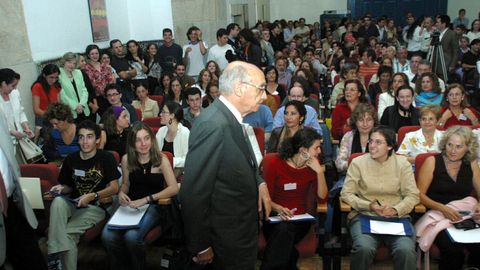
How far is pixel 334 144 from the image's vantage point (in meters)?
4.58

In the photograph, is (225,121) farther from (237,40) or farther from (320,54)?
(320,54)

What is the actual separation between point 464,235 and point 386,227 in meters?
0.47

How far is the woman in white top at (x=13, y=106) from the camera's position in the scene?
4.43 m

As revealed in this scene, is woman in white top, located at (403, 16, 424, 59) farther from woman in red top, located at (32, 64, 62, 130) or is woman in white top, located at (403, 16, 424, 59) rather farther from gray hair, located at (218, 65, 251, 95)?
gray hair, located at (218, 65, 251, 95)

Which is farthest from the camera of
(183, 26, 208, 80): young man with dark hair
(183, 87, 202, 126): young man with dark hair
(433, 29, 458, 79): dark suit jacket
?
(433, 29, 458, 79): dark suit jacket

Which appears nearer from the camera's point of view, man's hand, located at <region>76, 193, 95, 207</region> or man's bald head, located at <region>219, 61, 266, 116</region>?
man's bald head, located at <region>219, 61, 266, 116</region>

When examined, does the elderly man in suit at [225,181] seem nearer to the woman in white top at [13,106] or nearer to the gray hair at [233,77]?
the gray hair at [233,77]

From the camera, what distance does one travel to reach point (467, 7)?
14.7 m

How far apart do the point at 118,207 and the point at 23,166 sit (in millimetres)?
870

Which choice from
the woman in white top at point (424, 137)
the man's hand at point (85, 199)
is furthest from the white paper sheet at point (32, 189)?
the woman in white top at point (424, 137)

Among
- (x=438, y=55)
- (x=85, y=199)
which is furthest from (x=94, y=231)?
(x=438, y=55)

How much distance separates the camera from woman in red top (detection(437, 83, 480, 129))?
438 centimetres

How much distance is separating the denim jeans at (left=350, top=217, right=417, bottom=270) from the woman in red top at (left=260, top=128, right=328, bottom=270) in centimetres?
35

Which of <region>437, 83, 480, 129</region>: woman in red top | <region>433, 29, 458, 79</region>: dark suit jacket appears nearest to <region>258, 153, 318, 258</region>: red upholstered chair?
<region>437, 83, 480, 129</region>: woman in red top
